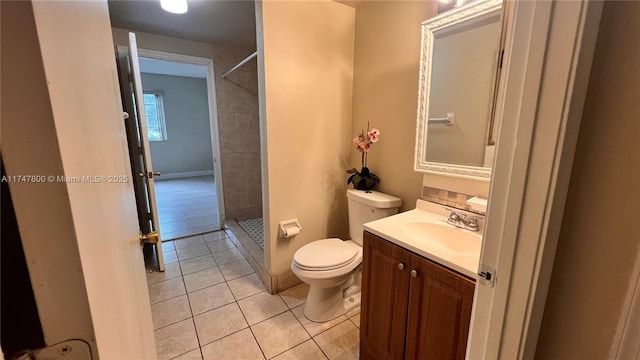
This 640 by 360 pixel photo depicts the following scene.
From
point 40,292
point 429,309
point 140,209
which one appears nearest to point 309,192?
point 429,309

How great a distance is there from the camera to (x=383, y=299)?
49.9 inches

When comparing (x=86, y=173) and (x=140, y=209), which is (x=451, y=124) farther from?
(x=140, y=209)

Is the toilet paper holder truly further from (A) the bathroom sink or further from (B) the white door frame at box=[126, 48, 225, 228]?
(B) the white door frame at box=[126, 48, 225, 228]

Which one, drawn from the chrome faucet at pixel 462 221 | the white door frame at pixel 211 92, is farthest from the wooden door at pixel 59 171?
the white door frame at pixel 211 92

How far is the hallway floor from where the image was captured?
3336mm

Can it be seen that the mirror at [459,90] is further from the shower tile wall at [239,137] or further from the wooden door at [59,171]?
the shower tile wall at [239,137]

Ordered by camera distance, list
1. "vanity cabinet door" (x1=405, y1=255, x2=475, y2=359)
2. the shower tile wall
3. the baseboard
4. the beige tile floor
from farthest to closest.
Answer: the baseboard → the shower tile wall → the beige tile floor → "vanity cabinet door" (x1=405, y1=255, x2=475, y2=359)

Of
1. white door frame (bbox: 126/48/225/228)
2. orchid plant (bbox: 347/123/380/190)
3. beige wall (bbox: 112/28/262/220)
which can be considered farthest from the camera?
beige wall (bbox: 112/28/262/220)

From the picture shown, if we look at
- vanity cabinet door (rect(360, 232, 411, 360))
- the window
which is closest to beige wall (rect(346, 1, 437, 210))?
vanity cabinet door (rect(360, 232, 411, 360))

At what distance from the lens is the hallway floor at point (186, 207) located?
3.34 m

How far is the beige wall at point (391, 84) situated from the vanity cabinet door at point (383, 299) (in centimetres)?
63

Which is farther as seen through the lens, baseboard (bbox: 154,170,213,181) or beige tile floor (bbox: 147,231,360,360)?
baseboard (bbox: 154,170,213,181)

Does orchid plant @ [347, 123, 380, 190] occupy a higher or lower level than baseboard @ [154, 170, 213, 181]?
higher

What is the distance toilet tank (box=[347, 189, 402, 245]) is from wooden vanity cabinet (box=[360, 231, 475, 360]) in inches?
18.5
